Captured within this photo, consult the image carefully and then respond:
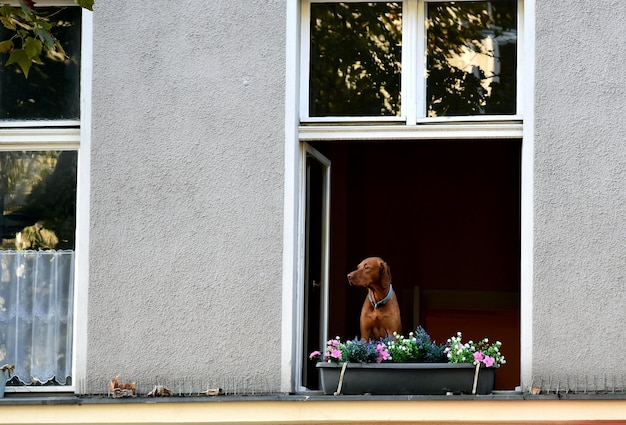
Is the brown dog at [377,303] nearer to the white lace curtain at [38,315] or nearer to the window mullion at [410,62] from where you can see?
the window mullion at [410,62]

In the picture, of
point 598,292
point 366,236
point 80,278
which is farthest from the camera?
point 366,236

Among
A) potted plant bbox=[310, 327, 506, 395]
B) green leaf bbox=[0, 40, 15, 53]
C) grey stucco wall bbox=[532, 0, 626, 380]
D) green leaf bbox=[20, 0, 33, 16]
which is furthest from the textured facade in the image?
green leaf bbox=[20, 0, 33, 16]

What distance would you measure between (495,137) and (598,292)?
1108mm

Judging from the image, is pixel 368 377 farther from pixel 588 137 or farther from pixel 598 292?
pixel 588 137

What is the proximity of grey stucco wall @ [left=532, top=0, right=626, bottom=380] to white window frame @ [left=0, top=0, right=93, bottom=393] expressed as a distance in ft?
8.92

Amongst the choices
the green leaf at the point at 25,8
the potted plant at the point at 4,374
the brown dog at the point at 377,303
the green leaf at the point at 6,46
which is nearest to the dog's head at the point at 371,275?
the brown dog at the point at 377,303

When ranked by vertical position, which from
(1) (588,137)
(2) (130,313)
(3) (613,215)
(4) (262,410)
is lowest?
(4) (262,410)

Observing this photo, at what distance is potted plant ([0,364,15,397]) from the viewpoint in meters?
7.76

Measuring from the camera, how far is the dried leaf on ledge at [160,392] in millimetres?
7535

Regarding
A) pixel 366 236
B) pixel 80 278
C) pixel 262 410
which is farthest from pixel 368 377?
pixel 366 236

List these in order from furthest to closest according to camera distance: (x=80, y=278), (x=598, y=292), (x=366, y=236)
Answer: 1. (x=366, y=236)
2. (x=80, y=278)
3. (x=598, y=292)

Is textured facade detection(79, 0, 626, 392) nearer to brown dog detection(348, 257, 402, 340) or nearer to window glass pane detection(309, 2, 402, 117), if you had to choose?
window glass pane detection(309, 2, 402, 117)

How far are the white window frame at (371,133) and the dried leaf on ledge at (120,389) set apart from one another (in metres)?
0.90

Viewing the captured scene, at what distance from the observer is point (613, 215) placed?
733cm
